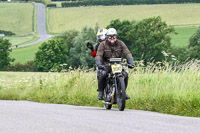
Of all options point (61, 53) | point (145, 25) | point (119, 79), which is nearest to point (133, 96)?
point (119, 79)

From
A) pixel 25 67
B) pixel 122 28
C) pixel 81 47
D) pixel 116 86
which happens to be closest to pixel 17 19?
pixel 25 67

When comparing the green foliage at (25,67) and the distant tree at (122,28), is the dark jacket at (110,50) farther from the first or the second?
the green foliage at (25,67)

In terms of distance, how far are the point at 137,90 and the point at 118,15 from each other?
4293 inches

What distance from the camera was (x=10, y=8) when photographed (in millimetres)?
139875

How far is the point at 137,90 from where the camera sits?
11617 millimetres

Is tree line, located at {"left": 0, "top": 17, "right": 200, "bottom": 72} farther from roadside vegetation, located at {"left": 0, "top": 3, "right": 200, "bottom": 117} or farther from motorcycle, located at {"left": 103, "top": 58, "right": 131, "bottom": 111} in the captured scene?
motorcycle, located at {"left": 103, "top": 58, "right": 131, "bottom": 111}

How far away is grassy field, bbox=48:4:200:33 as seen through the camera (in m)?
113

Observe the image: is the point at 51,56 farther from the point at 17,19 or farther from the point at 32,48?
the point at 17,19

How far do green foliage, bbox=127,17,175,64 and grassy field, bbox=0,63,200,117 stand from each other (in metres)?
63.1

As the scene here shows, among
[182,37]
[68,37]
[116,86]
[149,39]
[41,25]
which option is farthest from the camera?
[41,25]

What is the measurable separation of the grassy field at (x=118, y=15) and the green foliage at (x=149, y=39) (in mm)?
25440

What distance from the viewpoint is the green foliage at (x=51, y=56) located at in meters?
91.8

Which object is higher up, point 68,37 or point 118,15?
point 118,15

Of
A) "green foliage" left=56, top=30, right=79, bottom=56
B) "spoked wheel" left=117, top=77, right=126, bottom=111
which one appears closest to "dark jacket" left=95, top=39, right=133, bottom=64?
"spoked wheel" left=117, top=77, right=126, bottom=111
